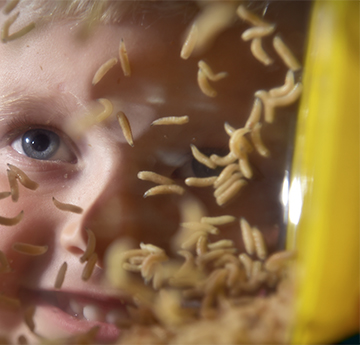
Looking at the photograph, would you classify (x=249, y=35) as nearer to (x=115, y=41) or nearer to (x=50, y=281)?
(x=115, y=41)

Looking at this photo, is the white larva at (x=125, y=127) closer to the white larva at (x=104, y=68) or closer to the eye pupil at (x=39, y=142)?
the white larva at (x=104, y=68)

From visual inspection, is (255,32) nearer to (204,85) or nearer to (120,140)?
(204,85)

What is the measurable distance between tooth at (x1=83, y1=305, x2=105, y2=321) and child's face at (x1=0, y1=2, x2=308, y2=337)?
0.04 feet

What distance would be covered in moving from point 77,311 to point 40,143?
356 millimetres

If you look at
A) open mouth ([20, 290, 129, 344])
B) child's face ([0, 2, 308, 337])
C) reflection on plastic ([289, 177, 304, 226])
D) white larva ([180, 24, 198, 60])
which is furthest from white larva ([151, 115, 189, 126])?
open mouth ([20, 290, 129, 344])

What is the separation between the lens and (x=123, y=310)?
648mm

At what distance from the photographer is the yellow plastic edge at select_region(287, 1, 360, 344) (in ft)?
1.55

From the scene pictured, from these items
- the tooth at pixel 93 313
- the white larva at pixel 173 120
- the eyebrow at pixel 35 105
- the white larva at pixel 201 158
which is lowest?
the tooth at pixel 93 313

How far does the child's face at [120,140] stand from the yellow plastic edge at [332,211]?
13cm

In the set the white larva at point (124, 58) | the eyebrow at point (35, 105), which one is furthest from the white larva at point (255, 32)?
the eyebrow at point (35, 105)

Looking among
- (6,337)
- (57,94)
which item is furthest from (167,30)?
(6,337)

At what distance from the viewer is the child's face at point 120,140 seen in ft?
2.16

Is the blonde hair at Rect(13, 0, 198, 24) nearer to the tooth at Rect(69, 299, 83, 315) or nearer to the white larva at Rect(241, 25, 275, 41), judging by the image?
the white larva at Rect(241, 25, 275, 41)

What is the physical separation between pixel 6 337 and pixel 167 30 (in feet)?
2.17
